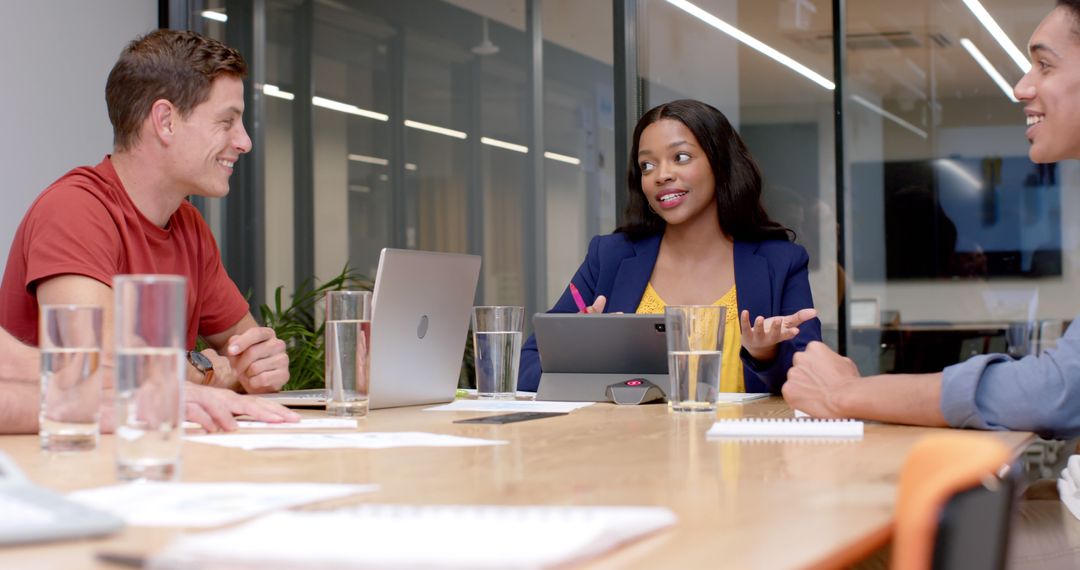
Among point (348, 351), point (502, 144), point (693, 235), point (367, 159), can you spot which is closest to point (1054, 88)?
point (693, 235)

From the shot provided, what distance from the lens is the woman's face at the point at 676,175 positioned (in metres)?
3.34

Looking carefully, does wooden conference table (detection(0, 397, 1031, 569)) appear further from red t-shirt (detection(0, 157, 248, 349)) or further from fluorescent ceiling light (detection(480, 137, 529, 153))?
fluorescent ceiling light (detection(480, 137, 529, 153))

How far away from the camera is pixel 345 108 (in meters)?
5.31

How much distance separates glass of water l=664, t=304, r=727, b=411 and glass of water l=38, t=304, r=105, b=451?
959 mm

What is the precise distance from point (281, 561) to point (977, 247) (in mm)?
4096

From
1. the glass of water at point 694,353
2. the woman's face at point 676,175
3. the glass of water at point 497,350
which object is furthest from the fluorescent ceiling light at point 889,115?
the glass of water at point 694,353

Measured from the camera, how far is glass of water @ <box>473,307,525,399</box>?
246 centimetres

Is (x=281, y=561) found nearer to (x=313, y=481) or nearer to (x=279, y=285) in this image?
(x=313, y=481)

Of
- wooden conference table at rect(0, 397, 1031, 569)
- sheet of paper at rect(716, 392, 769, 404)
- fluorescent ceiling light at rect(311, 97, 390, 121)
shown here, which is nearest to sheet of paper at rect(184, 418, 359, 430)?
wooden conference table at rect(0, 397, 1031, 569)

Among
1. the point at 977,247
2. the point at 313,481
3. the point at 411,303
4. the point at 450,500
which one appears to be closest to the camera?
the point at 450,500

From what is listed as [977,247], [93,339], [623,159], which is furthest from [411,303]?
[977,247]

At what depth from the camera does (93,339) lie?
1415mm

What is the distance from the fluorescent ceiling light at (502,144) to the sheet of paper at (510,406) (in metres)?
2.51

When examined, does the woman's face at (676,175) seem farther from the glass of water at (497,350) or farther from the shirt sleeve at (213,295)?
the shirt sleeve at (213,295)
